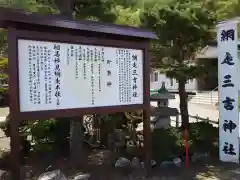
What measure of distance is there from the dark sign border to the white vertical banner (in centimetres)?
232

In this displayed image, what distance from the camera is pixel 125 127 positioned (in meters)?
9.16

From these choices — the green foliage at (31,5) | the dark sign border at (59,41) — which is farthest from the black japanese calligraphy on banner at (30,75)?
the green foliage at (31,5)

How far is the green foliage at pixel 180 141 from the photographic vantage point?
7.27 metres

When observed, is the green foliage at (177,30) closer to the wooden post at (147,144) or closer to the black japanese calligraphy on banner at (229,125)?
the black japanese calligraphy on banner at (229,125)

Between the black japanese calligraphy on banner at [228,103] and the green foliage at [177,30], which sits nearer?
the black japanese calligraphy on banner at [228,103]

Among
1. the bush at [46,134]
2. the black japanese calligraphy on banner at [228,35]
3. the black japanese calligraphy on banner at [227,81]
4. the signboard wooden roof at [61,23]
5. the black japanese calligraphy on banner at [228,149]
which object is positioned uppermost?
the black japanese calligraphy on banner at [228,35]

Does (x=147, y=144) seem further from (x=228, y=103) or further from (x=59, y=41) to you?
(x=59, y=41)

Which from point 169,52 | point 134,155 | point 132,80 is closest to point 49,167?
point 134,155

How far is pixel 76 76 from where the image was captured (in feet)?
17.8

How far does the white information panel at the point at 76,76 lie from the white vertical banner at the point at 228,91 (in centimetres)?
246

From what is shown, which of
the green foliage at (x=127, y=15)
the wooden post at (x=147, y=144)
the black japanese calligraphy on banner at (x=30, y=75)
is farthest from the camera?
the green foliage at (x=127, y=15)

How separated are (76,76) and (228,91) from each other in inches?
157

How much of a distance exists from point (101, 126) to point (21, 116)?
422cm

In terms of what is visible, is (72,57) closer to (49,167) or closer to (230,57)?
(49,167)
